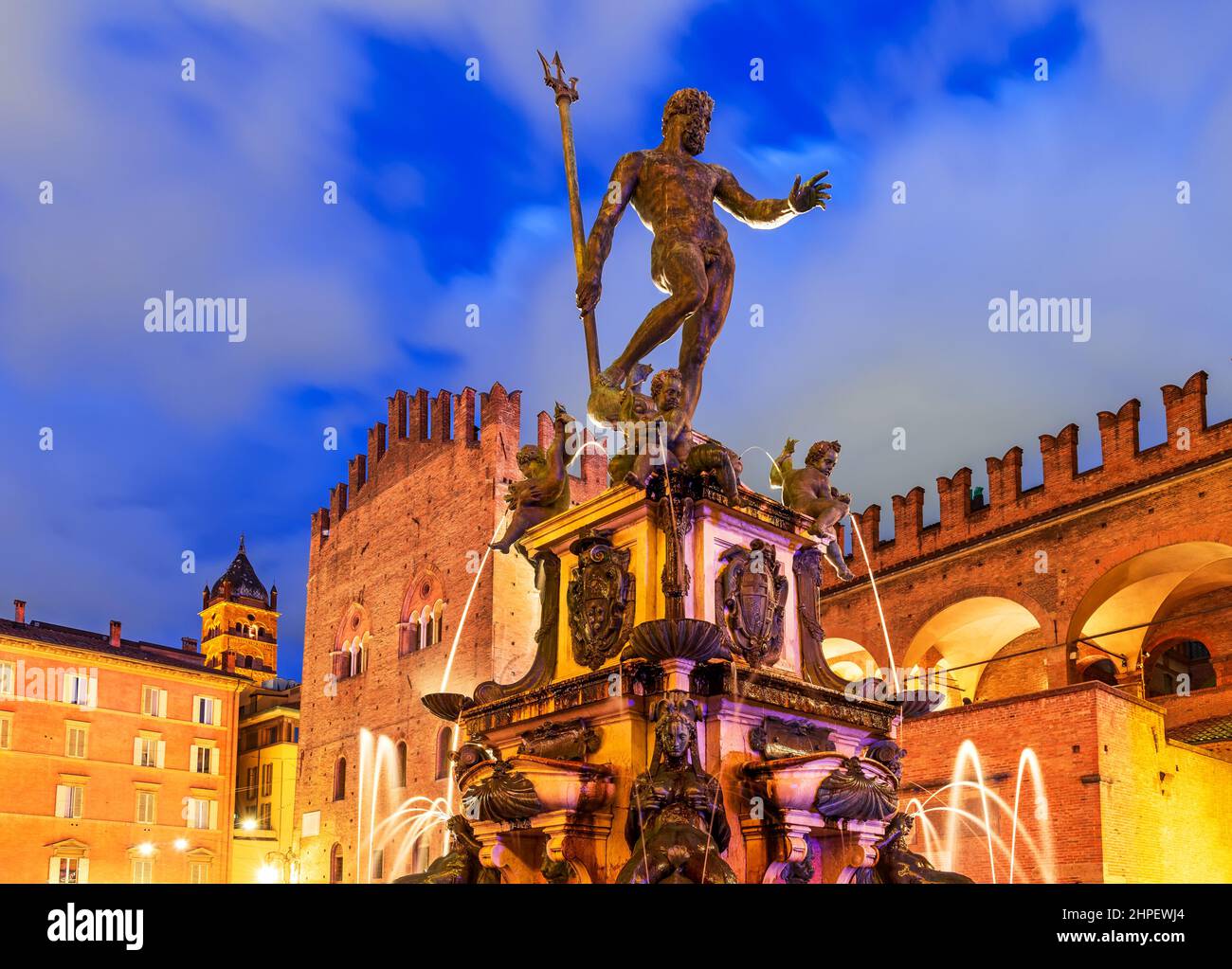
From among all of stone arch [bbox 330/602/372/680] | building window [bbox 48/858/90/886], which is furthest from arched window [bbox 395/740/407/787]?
building window [bbox 48/858/90/886]

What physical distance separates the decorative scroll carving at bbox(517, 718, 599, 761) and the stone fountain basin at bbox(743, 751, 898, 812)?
0.83m

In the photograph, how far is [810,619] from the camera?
6582 millimetres

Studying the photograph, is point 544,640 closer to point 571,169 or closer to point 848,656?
point 571,169

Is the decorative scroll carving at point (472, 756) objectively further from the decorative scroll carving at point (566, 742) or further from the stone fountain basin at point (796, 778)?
the stone fountain basin at point (796, 778)

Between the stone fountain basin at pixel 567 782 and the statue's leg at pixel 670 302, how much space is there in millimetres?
2192

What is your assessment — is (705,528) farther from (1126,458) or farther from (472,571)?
(472,571)

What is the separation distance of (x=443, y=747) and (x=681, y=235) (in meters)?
25.7

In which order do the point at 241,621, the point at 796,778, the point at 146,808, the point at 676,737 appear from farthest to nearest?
the point at 241,621
the point at 146,808
the point at 796,778
the point at 676,737

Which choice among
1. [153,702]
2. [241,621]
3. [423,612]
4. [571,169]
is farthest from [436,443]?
[241,621]

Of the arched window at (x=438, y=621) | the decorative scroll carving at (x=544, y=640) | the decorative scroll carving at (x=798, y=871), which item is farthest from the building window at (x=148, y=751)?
the decorative scroll carving at (x=798, y=871)

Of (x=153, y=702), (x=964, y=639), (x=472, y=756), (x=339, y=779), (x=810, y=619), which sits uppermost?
(x=964, y=639)

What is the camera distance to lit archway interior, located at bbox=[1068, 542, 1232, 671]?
23938 mm

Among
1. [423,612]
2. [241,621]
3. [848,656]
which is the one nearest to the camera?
[848,656]
